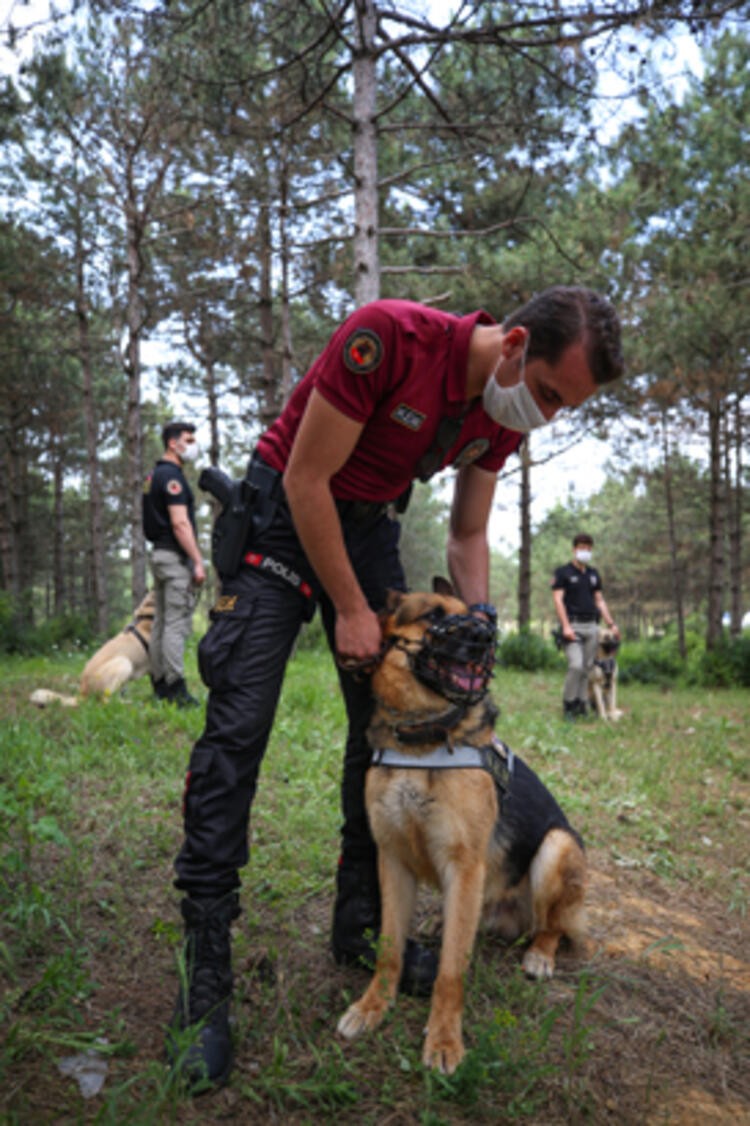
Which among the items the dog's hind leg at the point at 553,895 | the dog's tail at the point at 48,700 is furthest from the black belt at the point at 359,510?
the dog's tail at the point at 48,700

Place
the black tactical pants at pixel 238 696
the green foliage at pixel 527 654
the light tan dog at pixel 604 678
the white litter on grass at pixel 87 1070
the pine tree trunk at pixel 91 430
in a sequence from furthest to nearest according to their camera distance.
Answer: the green foliage at pixel 527 654, the pine tree trunk at pixel 91 430, the light tan dog at pixel 604 678, the black tactical pants at pixel 238 696, the white litter on grass at pixel 87 1070

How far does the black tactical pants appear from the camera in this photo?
226cm

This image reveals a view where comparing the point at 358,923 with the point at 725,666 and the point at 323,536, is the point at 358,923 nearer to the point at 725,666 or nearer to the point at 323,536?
the point at 323,536

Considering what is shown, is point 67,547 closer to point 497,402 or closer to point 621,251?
point 621,251

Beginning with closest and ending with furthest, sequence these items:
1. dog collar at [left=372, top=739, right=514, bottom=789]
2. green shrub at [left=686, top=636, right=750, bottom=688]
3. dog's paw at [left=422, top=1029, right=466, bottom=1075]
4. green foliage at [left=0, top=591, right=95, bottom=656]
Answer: dog's paw at [left=422, top=1029, right=466, bottom=1075] < dog collar at [left=372, top=739, right=514, bottom=789] < green foliage at [left=0, top=591, right=95, bottom=656] < green shrub at [left=686, top=636, right=750, bottom=688]

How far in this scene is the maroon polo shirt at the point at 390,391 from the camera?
215 cm

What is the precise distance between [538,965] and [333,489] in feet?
6.31

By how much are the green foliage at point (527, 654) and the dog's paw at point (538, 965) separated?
13.9m

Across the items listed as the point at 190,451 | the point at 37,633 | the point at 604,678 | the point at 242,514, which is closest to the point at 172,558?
the point at 190,451

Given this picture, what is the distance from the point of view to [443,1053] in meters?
2.16

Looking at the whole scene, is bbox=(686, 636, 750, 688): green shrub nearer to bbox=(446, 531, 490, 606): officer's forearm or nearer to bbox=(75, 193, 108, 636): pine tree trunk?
bbox=(75, 193, 108, 636): pine tree trunk

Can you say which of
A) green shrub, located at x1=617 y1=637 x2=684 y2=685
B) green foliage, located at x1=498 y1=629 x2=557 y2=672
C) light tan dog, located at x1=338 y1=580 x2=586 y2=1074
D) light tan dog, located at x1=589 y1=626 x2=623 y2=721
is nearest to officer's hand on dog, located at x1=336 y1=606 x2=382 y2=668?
light tan dog, located at x1=338 y1=580 x2=586 y2=1074

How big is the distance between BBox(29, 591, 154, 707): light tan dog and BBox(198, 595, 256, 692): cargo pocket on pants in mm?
4558

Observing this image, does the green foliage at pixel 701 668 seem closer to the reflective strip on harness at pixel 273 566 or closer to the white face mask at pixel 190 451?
the white face mask at pixel 190 451
